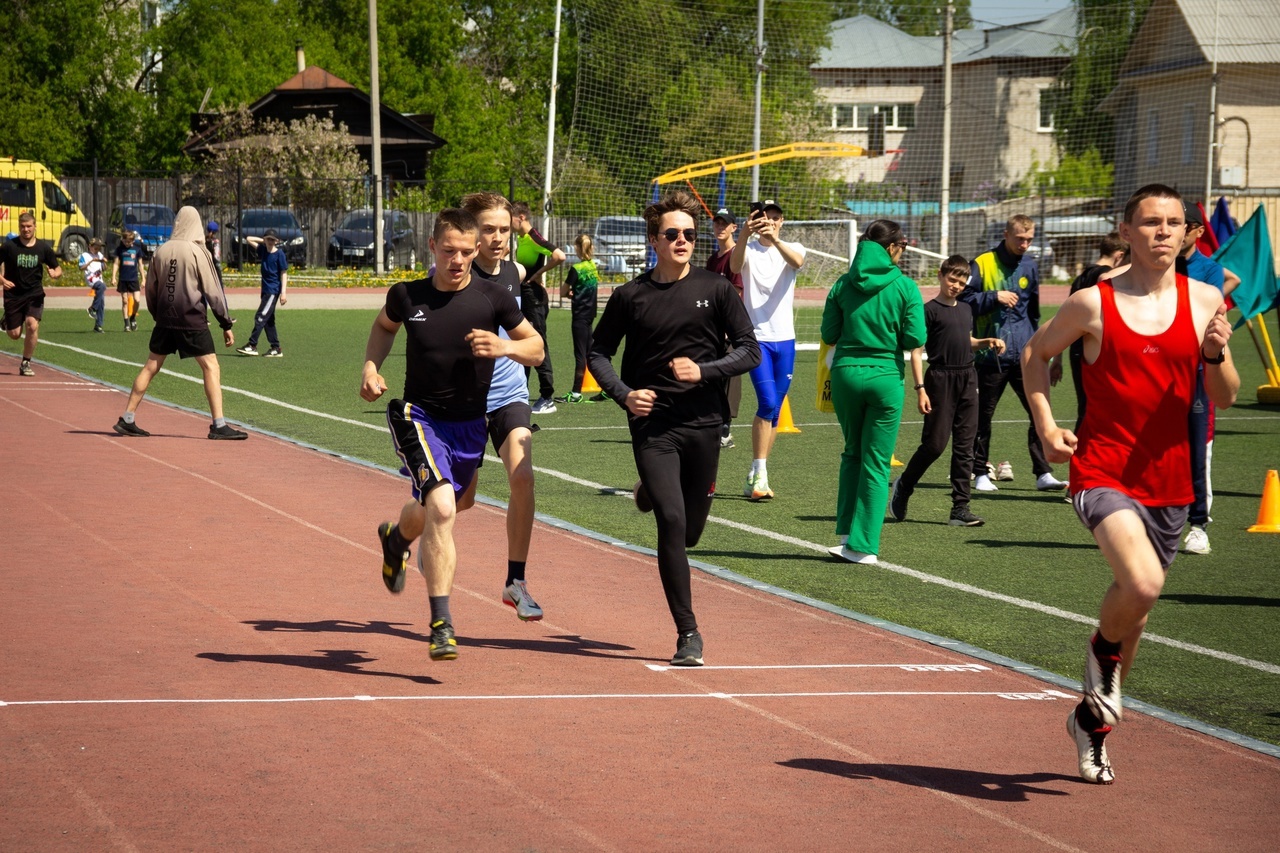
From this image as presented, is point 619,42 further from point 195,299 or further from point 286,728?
point 286,728

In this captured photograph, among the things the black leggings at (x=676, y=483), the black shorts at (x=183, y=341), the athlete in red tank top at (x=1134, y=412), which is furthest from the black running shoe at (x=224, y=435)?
the athlete in red tank top at (x=1134, y=412)

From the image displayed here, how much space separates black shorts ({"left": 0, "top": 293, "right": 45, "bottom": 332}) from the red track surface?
1145 cm

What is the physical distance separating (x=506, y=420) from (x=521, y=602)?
0.99 metres

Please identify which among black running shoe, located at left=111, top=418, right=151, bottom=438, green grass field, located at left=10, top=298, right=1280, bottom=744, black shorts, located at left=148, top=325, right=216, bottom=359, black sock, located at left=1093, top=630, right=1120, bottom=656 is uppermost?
black shorts, located at left=148, top=325, right=216, bottom=359

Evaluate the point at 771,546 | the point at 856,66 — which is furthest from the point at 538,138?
the point at 771,546

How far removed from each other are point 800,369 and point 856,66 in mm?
63823

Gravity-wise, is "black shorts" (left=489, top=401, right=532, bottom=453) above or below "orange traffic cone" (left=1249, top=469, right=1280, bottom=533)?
above

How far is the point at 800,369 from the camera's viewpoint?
945 inches

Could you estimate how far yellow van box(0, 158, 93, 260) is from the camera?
44.0 m

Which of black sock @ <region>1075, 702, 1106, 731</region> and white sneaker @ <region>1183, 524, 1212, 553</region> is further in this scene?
white sneaker @ <region>1183, 524, 1212, 553</region>

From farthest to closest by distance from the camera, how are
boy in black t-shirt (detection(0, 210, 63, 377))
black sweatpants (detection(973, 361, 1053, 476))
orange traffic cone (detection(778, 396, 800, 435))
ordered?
boy in black t-shirt (detection(0, 210, 63, 377)) → orange traffic cone (detection(778, 396, 800, 435)) → black sweatpants (detection(973, 361, 1053, 476))

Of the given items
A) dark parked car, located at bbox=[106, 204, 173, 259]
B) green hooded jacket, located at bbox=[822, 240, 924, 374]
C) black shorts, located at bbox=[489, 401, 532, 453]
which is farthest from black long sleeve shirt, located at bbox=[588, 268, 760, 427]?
dark parked car, located at bbox=[106, 204, 173, 259]

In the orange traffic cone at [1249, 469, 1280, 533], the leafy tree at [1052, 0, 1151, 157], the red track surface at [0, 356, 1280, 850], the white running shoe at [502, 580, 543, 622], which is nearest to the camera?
the red track surface at [0, 356, 1280, 850]

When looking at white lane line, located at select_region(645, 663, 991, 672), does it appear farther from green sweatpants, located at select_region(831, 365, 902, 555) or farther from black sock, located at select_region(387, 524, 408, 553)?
green sweatpants, located at select_region(831, 365, 902, 555)
